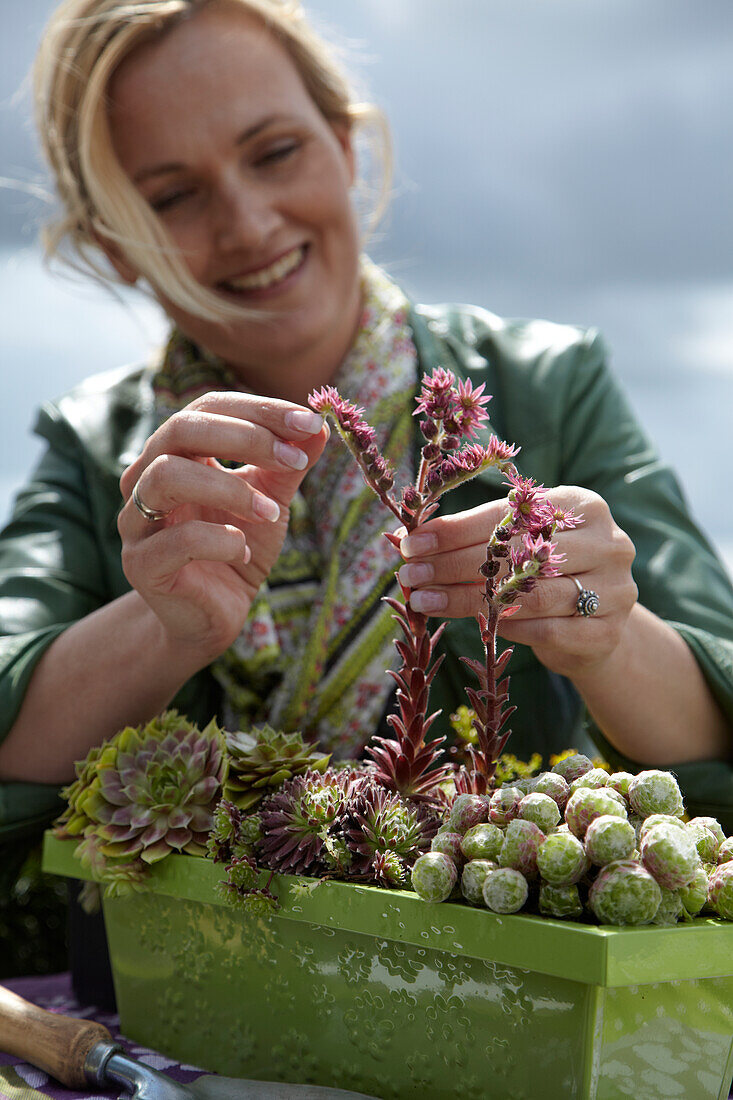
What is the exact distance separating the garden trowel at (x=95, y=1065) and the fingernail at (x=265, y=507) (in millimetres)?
386

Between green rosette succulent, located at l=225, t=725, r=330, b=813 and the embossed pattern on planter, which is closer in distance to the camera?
the embossed pattern on planter

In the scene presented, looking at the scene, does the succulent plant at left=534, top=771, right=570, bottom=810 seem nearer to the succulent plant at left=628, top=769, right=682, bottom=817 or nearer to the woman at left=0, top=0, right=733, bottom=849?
the succulent plant at left=628, top=769, right=682, bottom=817

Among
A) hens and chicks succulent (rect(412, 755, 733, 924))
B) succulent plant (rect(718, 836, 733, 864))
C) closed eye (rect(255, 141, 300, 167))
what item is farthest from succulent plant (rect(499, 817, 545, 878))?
closed eye (rect(255, 141, 300, 167))

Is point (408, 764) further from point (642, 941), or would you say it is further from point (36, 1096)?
point (36, 1096)

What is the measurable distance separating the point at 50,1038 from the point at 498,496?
2.62ft

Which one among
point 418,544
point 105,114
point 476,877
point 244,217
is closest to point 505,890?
point 476,877

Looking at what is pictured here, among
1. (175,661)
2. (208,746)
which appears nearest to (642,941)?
(208,746)

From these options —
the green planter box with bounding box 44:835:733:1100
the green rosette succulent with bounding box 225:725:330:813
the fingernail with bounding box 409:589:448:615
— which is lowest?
the green planter box with bounding box 44:835:733:1100

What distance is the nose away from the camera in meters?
1.19

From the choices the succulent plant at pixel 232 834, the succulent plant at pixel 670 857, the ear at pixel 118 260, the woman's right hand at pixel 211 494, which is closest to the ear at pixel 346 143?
the ear at pixel 118 260

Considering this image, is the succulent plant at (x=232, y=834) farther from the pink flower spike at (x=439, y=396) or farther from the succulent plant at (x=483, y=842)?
the pink flower spike at (x=439, y=396)

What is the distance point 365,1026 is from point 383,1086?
1.5 inches

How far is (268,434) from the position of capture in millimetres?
678

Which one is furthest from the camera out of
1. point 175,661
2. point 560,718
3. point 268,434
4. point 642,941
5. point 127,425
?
point 127,425
